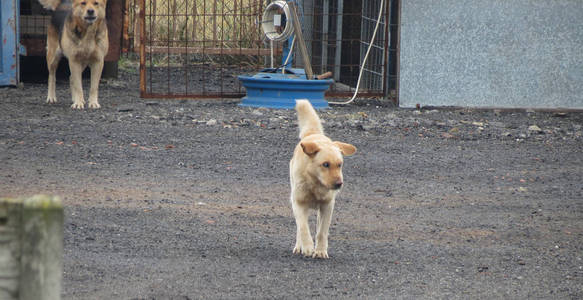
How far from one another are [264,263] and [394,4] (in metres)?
7.56

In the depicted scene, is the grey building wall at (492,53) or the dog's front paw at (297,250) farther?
the grey building wall at (492,53)

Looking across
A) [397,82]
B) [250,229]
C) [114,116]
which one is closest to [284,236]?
[250,229]

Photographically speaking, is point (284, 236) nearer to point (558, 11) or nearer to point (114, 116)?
point (114, 116)

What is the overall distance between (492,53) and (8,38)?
6.60 meters

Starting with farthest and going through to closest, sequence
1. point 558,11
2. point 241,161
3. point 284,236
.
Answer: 1. point 558,11
2. point 241,161
3. point 284,236

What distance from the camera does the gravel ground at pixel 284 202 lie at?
12.7 feet

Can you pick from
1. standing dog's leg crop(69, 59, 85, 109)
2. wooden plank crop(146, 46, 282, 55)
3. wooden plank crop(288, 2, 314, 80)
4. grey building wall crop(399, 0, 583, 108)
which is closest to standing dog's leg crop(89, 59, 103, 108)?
standing dog's leg crop(69, 59, 85, 109)

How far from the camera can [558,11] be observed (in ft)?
33.8

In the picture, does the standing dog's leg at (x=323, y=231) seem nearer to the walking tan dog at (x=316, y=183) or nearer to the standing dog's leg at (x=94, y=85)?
the walking tan dog at (x=316, y=183)

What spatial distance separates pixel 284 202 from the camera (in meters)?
5.50

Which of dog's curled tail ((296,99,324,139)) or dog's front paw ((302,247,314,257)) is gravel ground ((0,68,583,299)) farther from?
dog's curled tail ((296,99,324,139))

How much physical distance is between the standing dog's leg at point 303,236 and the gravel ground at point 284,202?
6 centimetres

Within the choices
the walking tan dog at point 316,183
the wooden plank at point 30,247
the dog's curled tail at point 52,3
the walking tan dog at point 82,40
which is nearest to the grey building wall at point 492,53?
the walking tan dog at point 82,40

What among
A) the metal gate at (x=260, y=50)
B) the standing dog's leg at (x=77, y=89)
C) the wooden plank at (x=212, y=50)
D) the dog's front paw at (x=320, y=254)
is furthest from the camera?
the wooden plank at (x=212, y=50)
